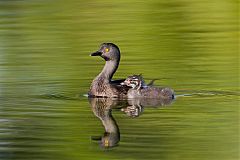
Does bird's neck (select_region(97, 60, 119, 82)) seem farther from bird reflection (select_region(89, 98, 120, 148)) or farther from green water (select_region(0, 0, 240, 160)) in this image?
bird reflection (select_region(89, 98, 120, 148))

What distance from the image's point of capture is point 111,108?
49.0 feet

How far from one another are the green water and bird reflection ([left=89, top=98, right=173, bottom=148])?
0.27 feet

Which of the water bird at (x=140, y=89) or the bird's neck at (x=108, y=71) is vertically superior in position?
the bird's neck at (x=108, y=71)

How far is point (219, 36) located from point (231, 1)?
5.74 metres

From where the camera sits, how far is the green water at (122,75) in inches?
472

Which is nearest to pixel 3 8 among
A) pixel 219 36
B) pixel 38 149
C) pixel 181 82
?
pixel 219 36

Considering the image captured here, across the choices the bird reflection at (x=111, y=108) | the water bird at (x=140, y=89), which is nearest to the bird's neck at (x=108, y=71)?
the bird reflection at (x=111, y=108)

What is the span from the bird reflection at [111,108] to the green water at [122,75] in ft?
0.27

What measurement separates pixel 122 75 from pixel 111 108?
9.88 ft

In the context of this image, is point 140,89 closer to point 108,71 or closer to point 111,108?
point 111,108

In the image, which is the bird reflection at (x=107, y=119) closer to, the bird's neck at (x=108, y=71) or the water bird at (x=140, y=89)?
the water bird at (x=140, y=89)

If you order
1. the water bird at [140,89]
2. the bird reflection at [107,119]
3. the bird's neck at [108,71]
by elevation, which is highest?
the bird's neck at [108,71]

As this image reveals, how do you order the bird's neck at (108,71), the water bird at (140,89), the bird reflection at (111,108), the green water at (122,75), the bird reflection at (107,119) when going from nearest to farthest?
1. the green water at (122,75)
2. the bird reflection at (107,119)
3. the bird reflection at (111,108)
4. the water bird at (140,89)
5. the bird's neck at (108,71)

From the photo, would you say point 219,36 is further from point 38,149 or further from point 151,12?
point 38,149
